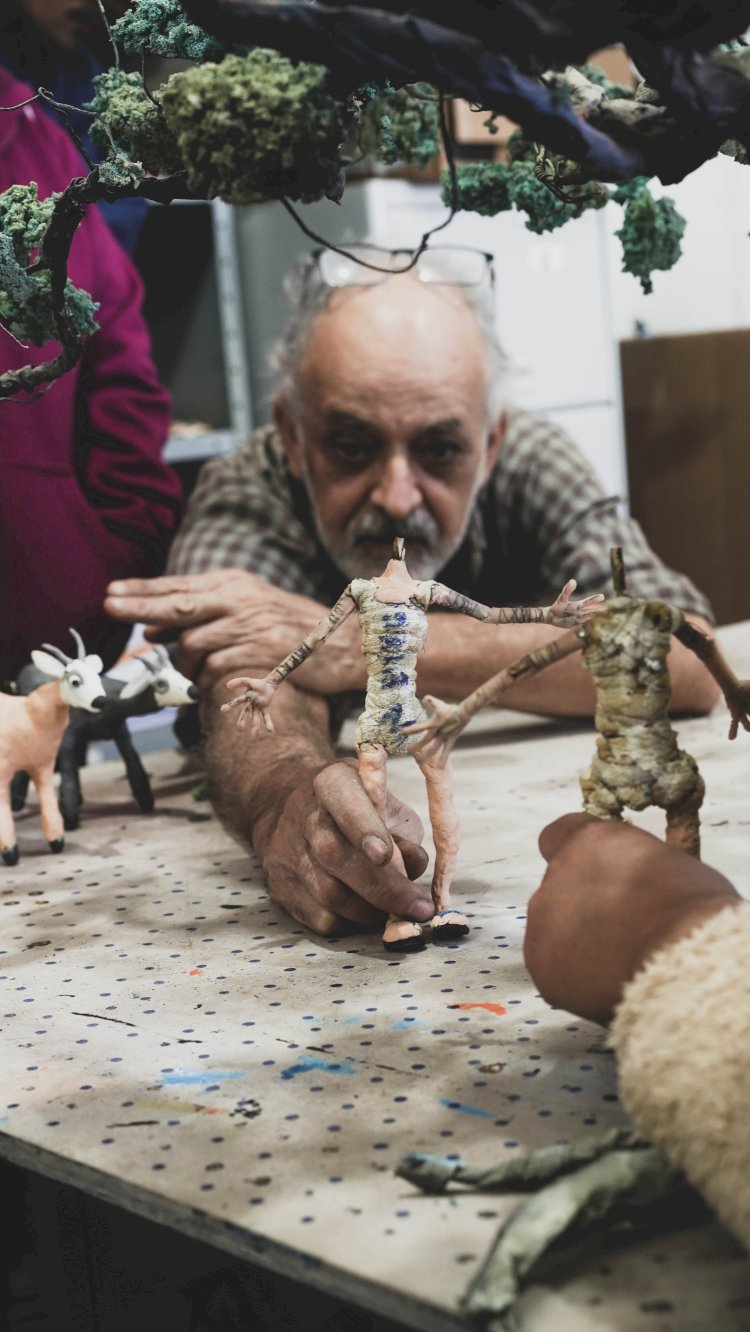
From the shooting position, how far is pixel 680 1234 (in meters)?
0.72

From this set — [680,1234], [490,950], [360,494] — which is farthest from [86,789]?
[680,1234]

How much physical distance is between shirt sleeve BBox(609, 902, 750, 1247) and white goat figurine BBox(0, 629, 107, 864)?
80cm

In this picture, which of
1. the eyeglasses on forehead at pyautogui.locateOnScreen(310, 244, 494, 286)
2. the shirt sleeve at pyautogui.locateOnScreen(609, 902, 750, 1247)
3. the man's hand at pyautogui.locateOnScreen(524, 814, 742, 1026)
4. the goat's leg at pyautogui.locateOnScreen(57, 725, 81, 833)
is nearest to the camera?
the shirt sleeve at pyautogui.locateOnScreen(609, 902, 750, 1247)

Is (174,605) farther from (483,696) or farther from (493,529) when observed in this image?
(483,696)

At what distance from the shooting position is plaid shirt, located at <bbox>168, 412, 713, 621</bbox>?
2088 millimetres

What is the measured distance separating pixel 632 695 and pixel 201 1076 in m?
0.37

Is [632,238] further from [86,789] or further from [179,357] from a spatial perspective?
[179,357]

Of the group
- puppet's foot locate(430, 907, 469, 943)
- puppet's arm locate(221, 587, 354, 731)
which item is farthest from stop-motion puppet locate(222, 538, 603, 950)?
puppet's foot locate(430, 907, 469, 943)

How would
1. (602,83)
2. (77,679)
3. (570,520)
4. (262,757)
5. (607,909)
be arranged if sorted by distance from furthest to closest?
(570,520) → (262,757) → (77,679) → (602,83) → (607,909)

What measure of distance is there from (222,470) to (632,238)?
105 centimetres

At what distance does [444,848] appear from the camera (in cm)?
114

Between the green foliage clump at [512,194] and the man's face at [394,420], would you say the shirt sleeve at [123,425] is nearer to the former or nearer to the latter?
the man's face at [394,420]

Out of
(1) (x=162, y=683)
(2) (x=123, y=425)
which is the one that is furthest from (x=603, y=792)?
(2) (x=123, y=425)

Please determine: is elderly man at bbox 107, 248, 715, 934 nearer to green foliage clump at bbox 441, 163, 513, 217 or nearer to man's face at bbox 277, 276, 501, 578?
man's face at bbox 277, 276, 501, 578
